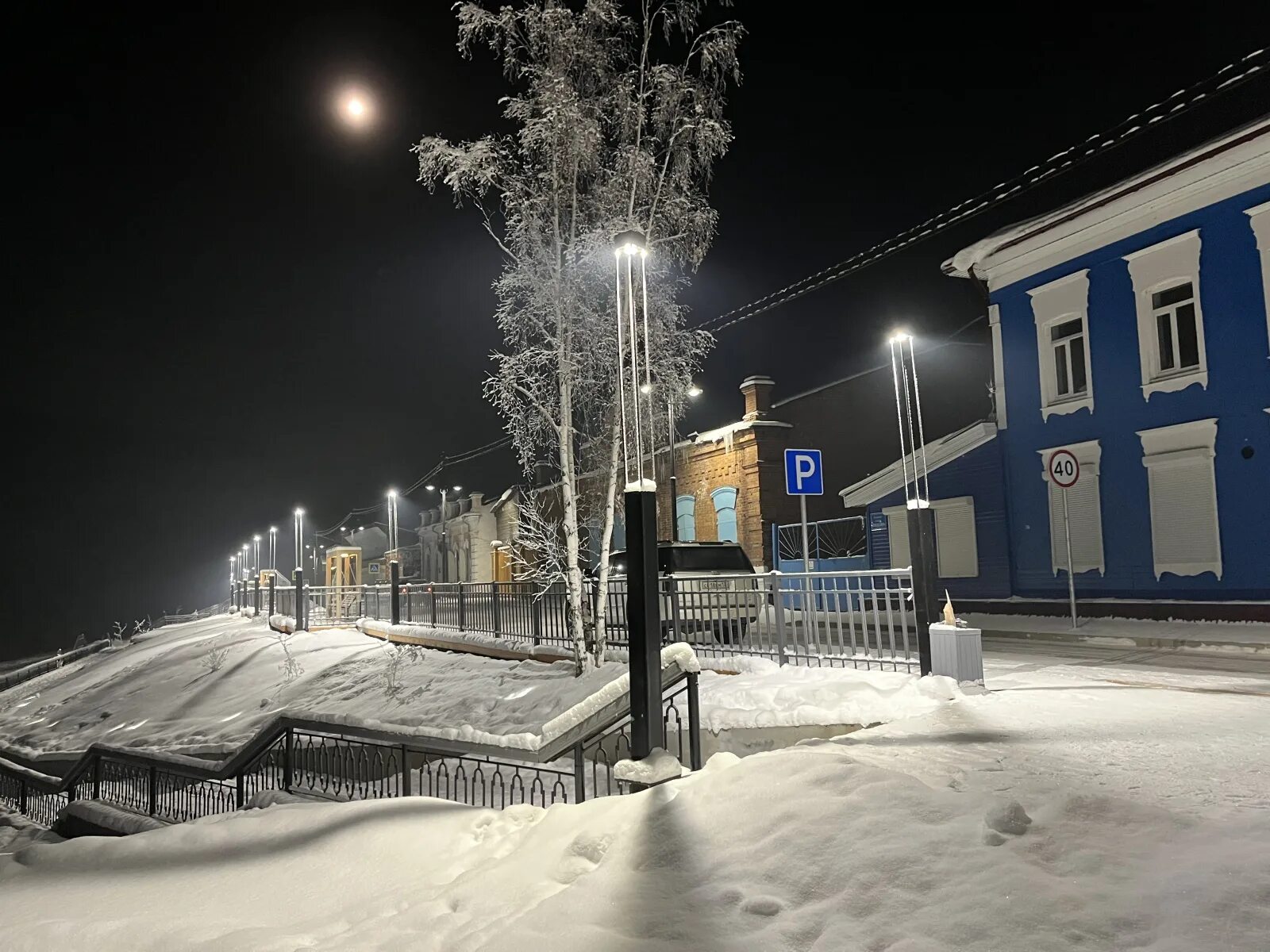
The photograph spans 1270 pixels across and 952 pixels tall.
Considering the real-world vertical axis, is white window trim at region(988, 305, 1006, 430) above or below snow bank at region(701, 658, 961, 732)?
above

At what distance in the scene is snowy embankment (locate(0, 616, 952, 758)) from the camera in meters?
7.84

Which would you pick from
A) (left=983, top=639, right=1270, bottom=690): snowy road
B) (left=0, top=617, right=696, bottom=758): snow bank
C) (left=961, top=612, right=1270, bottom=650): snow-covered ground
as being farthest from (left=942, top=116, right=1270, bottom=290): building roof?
(left=0, top=617, right=696, bottom=758): snow bank

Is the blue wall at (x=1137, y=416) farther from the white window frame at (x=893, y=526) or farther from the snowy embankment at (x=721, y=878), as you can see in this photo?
the snowy embankment at (x=721, y=878)

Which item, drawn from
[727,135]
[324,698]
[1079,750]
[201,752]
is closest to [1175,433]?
[727,135]

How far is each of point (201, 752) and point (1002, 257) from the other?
19.4m

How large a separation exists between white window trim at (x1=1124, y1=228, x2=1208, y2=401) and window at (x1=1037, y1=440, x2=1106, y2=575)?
1669 millimetres

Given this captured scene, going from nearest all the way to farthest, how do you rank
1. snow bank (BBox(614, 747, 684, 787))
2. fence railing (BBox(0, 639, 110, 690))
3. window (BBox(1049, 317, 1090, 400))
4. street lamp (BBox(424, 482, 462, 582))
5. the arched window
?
snow bank (BBox(614, 747, 684, 787))
window (BBox(1049, 317, 1090, 400))
the arched window
fence railing (BBox(0, 639, 110, 690))
street lamp (BBox(424, 482, 462, 582))

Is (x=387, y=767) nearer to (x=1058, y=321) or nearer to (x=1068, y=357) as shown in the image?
(x=1068, y=357)

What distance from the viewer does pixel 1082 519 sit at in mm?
16219

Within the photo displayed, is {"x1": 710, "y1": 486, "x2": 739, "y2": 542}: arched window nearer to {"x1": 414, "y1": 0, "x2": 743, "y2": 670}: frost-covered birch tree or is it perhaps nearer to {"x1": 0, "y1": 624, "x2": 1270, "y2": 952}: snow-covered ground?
{"x1": 414, "y1": 0, "x2": 743, "y2": 670}: frost-covered birch tree

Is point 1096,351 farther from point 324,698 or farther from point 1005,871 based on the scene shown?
point 324,698

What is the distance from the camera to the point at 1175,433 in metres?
14.6

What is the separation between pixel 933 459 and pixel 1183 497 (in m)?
5.86

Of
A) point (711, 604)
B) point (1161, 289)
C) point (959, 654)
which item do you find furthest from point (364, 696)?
point (1161, 289)
